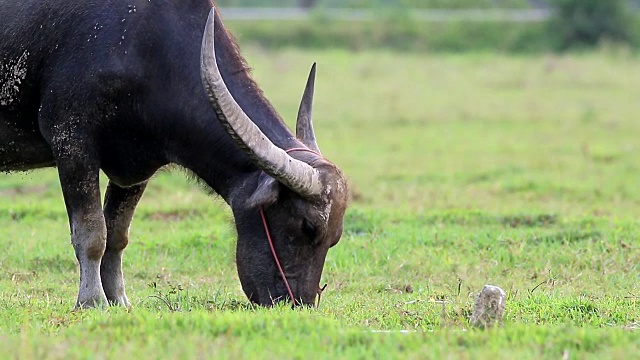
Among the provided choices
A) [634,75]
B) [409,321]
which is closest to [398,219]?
[409,321]

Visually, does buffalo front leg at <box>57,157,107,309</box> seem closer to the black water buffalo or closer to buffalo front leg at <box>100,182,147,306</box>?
the black water buffalo

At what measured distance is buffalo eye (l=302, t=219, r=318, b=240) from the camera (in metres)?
5.75

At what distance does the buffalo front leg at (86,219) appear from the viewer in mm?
6070

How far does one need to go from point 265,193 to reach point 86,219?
112 cm

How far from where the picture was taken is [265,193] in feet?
18.9

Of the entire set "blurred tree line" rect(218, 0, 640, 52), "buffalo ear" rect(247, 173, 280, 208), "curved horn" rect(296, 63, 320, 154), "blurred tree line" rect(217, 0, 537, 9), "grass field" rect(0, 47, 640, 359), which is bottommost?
"blurred tree line" rect(217, 0, 537, 9)

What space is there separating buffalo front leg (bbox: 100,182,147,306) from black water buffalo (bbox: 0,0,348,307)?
50cm

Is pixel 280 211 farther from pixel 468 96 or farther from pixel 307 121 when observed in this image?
pixel 468 96

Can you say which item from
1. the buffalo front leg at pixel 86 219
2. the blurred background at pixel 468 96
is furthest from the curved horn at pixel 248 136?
the blurred background at pixel 468 96

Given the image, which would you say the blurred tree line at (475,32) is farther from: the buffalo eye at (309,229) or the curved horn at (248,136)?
the curved horn at (248,136)

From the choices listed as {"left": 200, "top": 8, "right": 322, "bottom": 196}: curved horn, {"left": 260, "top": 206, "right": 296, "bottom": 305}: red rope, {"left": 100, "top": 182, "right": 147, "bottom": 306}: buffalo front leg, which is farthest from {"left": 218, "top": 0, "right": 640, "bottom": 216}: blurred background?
{"left": 200, "top": 8, "right": 322, "bottom": 196}: curved horn

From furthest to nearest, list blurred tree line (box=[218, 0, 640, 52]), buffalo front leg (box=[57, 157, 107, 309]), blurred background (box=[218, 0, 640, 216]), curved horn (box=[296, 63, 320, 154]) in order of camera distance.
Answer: blurred tree line (box=[218, 0, 640, 52]), blurred background (box=[218, 0, 640, 216]), curved horn (box=[296, 63, 320, 154]), buffalo front leg (box=[57, 157, 107, 309])

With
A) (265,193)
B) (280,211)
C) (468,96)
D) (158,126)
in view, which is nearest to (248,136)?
(265,193)

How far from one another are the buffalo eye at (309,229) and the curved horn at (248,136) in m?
0.18
